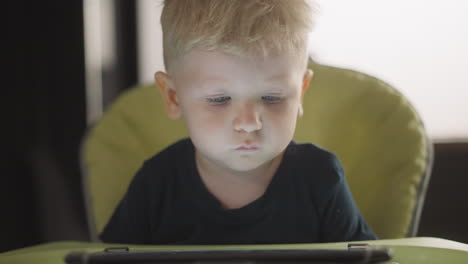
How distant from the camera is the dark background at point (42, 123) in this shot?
5.05 feet

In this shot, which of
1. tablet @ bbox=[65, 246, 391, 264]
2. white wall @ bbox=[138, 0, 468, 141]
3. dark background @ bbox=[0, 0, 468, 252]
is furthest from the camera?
dark background @ bbox=[0, 0, 468, 252]

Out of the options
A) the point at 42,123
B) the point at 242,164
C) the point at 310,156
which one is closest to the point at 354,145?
the point at 310,156

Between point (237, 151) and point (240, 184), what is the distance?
3.4 inches

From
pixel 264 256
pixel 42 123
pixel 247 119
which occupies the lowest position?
pixel 264 256

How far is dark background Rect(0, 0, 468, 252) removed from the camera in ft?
5.05

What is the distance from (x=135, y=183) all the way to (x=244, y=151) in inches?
7.7

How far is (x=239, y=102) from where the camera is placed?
0.52 meters

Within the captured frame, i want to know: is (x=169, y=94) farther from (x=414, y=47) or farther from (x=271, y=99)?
(x=414, y=47)

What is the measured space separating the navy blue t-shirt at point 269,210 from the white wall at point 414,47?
172mm

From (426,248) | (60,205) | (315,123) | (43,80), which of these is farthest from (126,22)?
(426,248)

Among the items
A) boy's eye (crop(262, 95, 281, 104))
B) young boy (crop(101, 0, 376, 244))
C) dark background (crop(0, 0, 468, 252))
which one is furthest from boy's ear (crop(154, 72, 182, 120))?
dark background (crop(0, 0, 468, 252))

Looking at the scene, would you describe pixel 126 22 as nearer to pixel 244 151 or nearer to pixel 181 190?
pixel 181 190

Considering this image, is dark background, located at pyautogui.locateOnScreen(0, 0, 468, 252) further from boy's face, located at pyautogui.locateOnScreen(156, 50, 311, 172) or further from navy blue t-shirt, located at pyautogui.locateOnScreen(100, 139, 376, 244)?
boy's face, located at pyautogui.locateOnScreen(156, 50, 311, 172)

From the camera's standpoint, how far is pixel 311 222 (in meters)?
0.62
